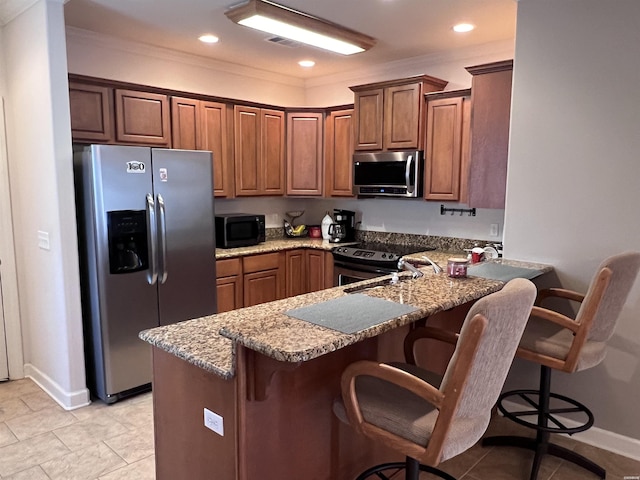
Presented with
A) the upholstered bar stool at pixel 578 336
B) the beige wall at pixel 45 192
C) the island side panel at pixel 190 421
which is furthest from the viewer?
the beige wall at pixel 45 192

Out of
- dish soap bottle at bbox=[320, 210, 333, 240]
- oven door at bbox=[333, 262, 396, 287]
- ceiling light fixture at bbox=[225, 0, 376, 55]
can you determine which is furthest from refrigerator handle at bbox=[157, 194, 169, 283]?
dish soap bottle at bbox=[320, 210, 333, 240]

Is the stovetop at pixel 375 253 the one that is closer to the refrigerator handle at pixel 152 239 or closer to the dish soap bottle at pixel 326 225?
the dish soap bottle at pixel 326 225

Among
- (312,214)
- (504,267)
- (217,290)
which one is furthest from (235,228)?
(504,267)

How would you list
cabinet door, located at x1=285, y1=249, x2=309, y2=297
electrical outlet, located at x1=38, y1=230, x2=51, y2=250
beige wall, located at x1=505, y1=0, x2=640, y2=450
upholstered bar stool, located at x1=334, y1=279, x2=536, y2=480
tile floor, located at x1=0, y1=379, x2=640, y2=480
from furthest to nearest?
1. cabinet door, located at x1=285, y1=249, x2=309, y2=297
2. electrical outlet, located at x1=38, y1=230, x2=51, y2=250
3. beige wall, located at x1=505, y1=0, x2=640, y2=450
4. tile floor, located at x1=0, y1=379, x2=640, y2=480
5. upholstered bar stool, located at x1=334, y1=279, x2=536, y2=480

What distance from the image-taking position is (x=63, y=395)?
10.3ft

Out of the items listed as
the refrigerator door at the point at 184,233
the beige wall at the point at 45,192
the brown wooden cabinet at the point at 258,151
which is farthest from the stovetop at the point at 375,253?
the beige wall at the point at 45,192

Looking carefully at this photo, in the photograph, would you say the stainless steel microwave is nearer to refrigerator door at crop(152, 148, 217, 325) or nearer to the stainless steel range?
the stainless steel range

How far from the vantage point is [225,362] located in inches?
61.7

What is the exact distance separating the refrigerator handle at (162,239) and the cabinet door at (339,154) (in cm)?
194

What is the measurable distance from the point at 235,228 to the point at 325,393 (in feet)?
9.16

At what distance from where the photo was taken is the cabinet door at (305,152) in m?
4.80

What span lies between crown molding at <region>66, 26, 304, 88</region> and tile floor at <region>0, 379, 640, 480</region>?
2.79 meters

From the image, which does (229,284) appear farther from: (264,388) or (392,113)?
(264,388)

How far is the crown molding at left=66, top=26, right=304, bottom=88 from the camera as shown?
12.1 ft
